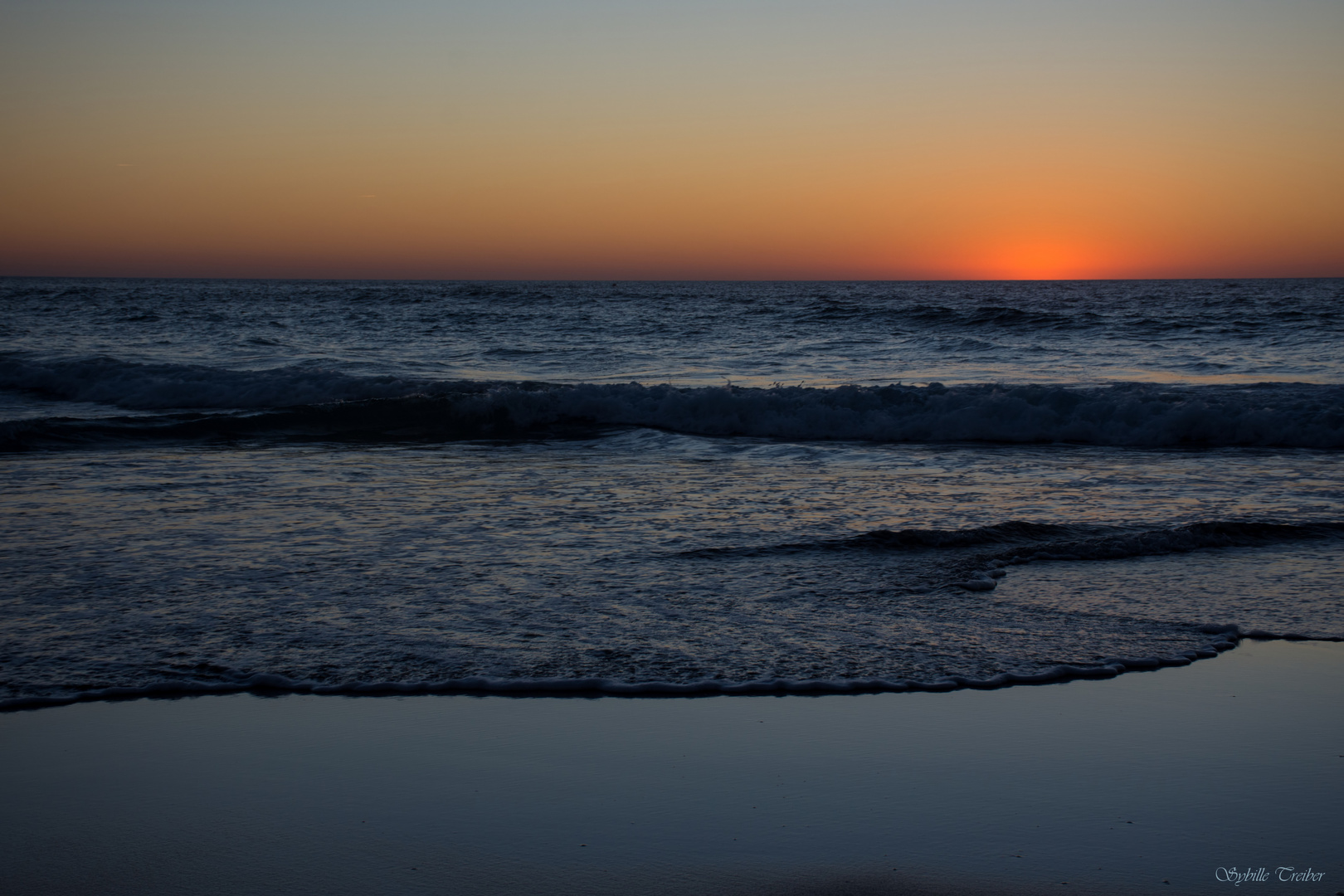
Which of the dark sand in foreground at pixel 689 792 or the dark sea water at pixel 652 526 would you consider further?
the dark sea water at pixel 652 526

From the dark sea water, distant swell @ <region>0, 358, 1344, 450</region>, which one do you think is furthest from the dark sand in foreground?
distant swell @ <region>0, 358, 1344, 450</region>

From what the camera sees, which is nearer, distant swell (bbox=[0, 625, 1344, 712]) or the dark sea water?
distant swell (bbox=[0, 625, 1344, 712])

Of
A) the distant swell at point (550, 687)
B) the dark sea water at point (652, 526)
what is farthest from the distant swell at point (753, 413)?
the distant swell at point (550, 687)

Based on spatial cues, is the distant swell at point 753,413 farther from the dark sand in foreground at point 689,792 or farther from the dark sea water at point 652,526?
the dark sand in foreground at point 689,792

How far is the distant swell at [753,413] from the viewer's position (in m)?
10.3

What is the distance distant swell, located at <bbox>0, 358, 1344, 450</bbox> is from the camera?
10.3m

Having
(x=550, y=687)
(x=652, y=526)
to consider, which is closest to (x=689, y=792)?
(x=550, y=687)

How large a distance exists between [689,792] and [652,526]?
3244mm

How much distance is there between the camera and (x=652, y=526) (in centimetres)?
591

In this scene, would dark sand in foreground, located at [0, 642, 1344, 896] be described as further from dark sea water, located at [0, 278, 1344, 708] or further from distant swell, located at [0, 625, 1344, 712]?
dark sea water, located at [0, 278, 1344, 708]

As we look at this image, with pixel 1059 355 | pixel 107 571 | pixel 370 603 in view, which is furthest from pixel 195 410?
pixel 1059 355

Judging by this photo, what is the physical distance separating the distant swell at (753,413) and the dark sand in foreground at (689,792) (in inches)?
297

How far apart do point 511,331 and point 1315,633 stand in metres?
23.1

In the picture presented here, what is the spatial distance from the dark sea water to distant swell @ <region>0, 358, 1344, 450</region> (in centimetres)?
5
